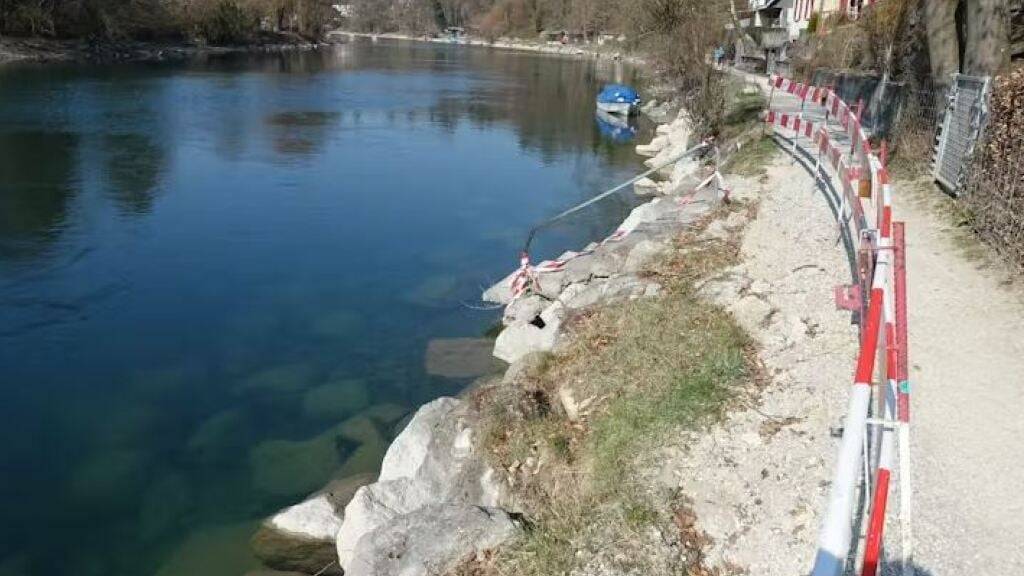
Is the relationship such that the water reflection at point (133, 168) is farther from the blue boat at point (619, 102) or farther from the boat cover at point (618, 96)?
the boat cover at point (618, 96)

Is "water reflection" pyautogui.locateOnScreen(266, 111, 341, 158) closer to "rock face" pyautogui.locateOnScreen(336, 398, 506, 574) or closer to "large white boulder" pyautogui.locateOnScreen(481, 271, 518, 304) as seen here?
"large white boulder" pyautogui.locateOnScreen(481, 271, 518, 304)

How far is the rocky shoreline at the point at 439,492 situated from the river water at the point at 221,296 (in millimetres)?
922

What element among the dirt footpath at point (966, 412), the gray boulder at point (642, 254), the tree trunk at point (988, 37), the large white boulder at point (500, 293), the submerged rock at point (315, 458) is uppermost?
the tree trunk at point (988, 37)

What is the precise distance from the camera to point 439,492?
7664mm

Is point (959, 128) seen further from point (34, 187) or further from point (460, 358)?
point (34, 187)

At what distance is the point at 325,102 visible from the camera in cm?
4259

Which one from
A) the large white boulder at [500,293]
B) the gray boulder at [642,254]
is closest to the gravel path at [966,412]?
the gray boulder at [642,254]

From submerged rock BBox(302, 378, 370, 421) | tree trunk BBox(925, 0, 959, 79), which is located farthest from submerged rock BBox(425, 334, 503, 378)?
tree trunk BBox(925, 0, 959, 79)

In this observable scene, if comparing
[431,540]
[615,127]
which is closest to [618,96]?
[615,127]

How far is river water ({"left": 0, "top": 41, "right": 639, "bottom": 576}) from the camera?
9438 mm

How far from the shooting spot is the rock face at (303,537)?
26.1 feet

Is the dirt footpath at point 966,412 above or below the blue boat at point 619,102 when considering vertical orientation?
below


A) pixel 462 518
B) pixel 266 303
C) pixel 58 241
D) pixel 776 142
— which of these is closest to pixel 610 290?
pixel 462 518

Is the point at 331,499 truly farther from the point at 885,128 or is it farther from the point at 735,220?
the point at 885,128
